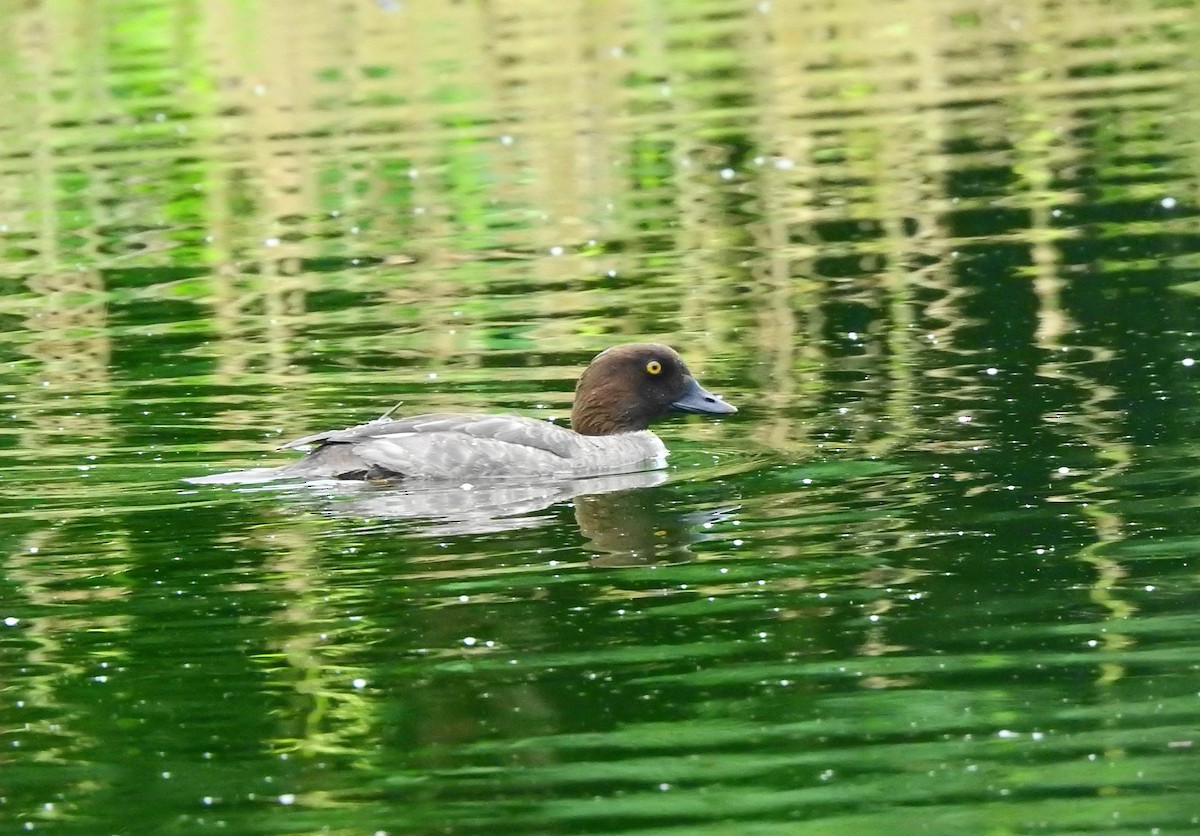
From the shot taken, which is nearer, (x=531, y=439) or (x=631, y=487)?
(x=631, y=487)

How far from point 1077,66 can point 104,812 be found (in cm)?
2281

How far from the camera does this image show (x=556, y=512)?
1109 centimetres

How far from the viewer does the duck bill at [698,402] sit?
40.6ft

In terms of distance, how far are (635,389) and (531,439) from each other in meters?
1.02

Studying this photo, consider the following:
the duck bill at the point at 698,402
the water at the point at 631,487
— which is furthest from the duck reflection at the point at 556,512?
the duck bill at the point at 698,402

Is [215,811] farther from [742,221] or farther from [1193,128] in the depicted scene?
[1193,128]

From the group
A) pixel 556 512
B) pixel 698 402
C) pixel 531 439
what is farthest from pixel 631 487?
pixel 698 402

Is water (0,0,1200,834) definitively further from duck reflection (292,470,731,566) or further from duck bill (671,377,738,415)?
duck bill (671,377,738,415)

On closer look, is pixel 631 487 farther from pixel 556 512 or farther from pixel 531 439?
pixel 556 512

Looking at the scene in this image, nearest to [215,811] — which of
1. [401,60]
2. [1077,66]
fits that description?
[1077,66]

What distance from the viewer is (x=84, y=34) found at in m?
36.8

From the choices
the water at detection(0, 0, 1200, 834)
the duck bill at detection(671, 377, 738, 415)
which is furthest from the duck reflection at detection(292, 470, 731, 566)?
the duck bill at detection(671, 377, 738, 415)

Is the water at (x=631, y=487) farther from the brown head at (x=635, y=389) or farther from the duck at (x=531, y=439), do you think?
the brown head at (x=635, y=389)

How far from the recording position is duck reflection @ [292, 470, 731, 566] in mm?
10266
